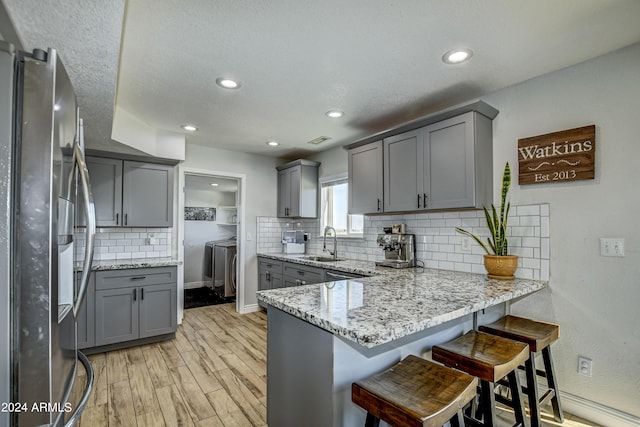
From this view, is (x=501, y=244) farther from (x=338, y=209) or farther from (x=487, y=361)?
(x=338, y=209)

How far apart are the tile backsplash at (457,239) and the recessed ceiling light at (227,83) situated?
80.1 inches

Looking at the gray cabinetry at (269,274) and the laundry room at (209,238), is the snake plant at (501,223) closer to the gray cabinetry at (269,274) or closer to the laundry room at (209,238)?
the gray cabinetry at (269,274)

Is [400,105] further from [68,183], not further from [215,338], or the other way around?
[215,338]

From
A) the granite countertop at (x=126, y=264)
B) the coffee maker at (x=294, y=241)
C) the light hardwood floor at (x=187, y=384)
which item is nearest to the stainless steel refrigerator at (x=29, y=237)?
the light hardwood floor at (x=187, y=384)

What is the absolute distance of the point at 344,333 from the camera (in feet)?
3.64

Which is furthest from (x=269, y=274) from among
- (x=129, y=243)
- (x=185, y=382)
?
(x=185, y=382)

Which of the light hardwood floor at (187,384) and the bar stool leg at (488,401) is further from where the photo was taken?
the light hardwood floor at (187,384)

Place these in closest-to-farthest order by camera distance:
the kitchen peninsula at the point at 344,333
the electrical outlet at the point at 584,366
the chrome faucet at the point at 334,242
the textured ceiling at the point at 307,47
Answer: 1. the kitchen peninsula at the point at 344,333
2. the textured ceiling at the point at 307,47
3. the electrical outlet at the point at 584,366
4. the chrome faucet at the point at 334,242

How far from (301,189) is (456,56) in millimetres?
2709

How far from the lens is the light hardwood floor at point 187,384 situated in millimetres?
2055

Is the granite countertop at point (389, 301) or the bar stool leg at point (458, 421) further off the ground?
the granite countertop at point (389, 301)

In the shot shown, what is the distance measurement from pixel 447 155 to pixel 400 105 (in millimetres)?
619

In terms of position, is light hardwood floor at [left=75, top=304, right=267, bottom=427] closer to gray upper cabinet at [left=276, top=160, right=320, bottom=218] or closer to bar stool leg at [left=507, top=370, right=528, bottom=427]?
bar stool leg at [left=507, top=370, right=528, bottom=427]

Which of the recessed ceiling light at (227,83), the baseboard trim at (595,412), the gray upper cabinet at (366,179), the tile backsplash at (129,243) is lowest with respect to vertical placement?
the baseboard trim at (595,412)
